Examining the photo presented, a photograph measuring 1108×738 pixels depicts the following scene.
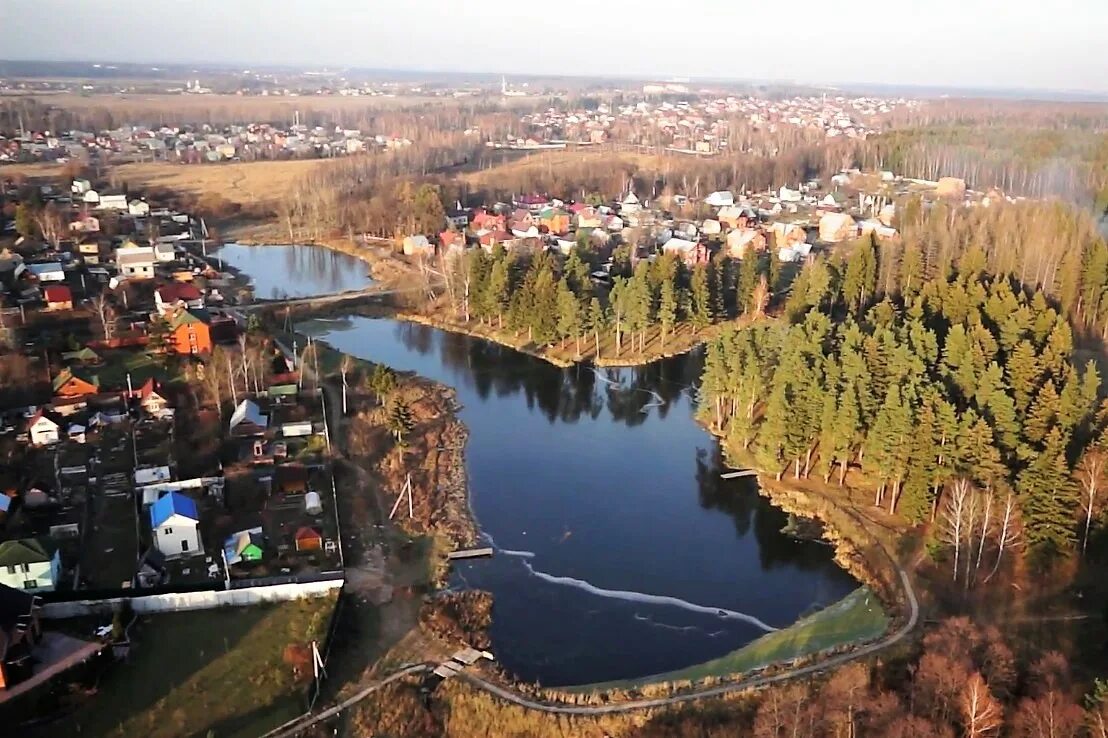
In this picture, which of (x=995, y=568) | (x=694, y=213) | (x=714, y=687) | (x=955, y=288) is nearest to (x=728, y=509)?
(x=995, y=568)

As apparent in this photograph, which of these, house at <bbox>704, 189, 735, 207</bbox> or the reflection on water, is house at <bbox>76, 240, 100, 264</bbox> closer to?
the reflection on water

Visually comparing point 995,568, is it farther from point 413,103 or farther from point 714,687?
point 413,103

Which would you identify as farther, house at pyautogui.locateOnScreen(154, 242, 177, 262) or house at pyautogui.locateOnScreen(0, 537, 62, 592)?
house at pyautogui.locateOnScreen(154, 242, 177, 262)

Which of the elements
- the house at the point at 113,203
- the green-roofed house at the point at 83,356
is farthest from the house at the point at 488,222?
the green-roofed house at the point at 83,356

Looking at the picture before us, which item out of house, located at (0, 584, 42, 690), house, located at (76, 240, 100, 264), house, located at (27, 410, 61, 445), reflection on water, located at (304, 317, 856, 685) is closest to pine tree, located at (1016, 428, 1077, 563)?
reflection on water, located at (304, 317, 856, 685)

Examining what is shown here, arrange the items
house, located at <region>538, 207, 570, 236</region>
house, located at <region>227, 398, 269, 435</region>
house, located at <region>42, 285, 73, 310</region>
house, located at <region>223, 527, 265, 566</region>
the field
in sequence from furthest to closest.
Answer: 1. house, located at <region>538, 207, 570, 236</region>
2. house, located at <region>42, 285, 73, 310</region>
3. house, located at <region>227, 398, 269, 435</region>
4. house, located at <region>223, 527, 265, 566</region>
5. the field

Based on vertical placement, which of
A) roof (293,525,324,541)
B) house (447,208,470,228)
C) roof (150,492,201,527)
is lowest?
roof (293,525,324,541)
